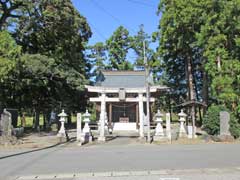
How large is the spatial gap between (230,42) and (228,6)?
9.83ft

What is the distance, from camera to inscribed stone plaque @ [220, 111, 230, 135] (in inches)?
772

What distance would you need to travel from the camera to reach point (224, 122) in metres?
19.8

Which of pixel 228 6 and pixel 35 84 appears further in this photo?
pixel 35 84

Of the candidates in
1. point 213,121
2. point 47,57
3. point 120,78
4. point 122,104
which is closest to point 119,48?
point 120,78

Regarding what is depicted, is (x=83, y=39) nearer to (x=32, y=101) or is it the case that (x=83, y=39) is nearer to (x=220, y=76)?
(x=32, y=101)

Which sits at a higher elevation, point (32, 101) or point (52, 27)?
point (52, 27)

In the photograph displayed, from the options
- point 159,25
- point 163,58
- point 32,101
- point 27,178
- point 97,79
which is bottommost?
point 27,178

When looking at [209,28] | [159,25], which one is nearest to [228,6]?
[209,28]

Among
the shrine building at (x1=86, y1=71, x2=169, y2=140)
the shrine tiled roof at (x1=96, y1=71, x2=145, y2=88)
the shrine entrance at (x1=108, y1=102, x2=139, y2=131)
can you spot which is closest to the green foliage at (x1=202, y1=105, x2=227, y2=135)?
the shrine building at (x1=86, y1=71, x2=169, y2=140)

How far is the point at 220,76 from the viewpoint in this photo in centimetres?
2412

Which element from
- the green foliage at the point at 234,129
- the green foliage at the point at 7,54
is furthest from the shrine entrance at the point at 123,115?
the green foliage at the point at 7,54

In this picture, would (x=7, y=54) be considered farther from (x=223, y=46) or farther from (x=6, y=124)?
(x=223, y=46)

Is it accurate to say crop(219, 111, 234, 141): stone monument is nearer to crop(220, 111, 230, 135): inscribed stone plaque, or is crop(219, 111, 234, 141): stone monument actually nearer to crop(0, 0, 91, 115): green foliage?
crop(220, 111, 230, 135): inscribed stone plaque

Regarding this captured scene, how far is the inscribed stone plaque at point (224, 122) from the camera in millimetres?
19609
